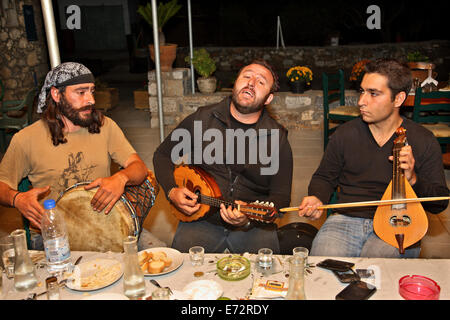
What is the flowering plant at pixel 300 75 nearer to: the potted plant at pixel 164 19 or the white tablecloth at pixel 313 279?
the potted plant at pixel 164 19

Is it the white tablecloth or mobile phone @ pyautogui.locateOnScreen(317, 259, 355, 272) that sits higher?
mobile phone @ pyautogui.locateOnScreen(317, 259, 355, 272)

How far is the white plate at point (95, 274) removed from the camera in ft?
5.22

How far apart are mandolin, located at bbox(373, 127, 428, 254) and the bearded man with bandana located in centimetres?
138

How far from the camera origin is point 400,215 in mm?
2061

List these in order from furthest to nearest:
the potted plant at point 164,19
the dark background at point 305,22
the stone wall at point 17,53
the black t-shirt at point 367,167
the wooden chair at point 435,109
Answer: the dark background at point 305,22 < the stone wall at point 17,53 < the potted plant at point 164,19 < the wooden chair at point 435,109 < the black t-shirt at point 367,167

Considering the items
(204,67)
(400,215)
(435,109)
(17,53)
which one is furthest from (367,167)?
(17,53)

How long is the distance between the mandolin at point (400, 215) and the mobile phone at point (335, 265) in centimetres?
51

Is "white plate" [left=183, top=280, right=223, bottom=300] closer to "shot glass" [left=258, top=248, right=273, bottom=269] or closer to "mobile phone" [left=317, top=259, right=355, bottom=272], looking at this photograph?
"shot glass" [left=258, top=248, right=273, bottom=269]

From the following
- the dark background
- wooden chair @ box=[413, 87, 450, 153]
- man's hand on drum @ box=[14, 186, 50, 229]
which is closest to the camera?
man's hand on drum @ box=[14, 186, 50, 229]

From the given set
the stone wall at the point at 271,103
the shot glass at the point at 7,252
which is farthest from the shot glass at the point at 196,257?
the stone wall at the point at 271,103

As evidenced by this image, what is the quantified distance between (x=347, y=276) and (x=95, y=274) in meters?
1.04

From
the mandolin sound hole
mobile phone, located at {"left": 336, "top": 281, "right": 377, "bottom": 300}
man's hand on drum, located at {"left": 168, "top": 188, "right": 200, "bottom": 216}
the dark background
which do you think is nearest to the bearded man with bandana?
man's hand on drum, located at {"left": 168, "top": 188, "right": 200, "bottom": 216}

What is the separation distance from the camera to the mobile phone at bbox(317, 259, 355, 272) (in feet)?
5.42
